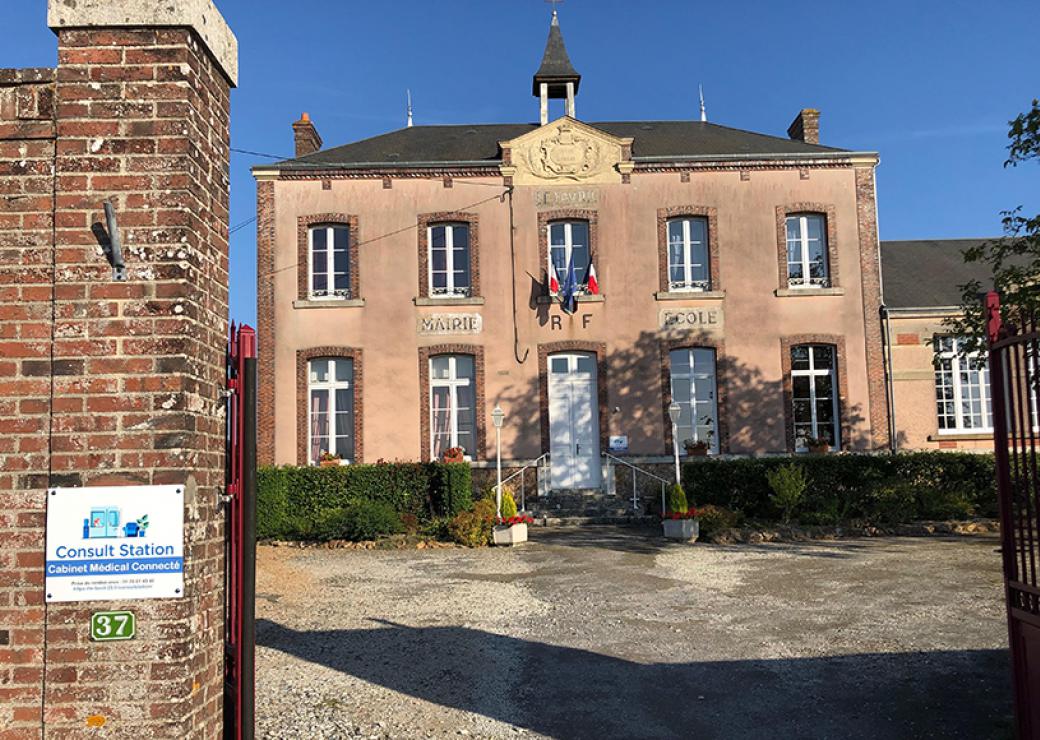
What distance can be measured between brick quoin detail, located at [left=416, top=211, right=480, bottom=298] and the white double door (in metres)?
2.42

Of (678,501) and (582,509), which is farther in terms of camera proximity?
(582,509)

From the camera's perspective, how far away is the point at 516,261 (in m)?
18.5

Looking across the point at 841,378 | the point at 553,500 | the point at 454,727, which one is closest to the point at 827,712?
the point at 454,727

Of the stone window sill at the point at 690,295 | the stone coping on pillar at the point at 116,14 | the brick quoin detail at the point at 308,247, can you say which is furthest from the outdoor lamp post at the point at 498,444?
the stone coping on pillar at the point at 116,14

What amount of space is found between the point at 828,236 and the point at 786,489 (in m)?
6.38

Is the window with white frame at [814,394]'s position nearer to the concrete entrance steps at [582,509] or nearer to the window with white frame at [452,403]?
the concrete entrance steps at [582,509]

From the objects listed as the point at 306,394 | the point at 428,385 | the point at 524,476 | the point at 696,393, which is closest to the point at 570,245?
the point at 696,393

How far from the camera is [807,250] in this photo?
18.9m

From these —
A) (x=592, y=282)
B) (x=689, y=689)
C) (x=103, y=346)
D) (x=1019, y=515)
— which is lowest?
(x=689, y=689)

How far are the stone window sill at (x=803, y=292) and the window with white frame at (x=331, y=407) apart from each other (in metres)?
9.16

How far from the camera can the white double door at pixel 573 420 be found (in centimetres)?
1817

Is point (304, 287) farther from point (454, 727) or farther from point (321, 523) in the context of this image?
point (454, 727)

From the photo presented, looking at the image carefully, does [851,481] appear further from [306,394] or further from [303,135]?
[303,135]

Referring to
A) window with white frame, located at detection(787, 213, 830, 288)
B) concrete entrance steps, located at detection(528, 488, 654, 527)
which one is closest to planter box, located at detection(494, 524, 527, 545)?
concrete entrance steps, located at detection(528, 488, 654, 527)
